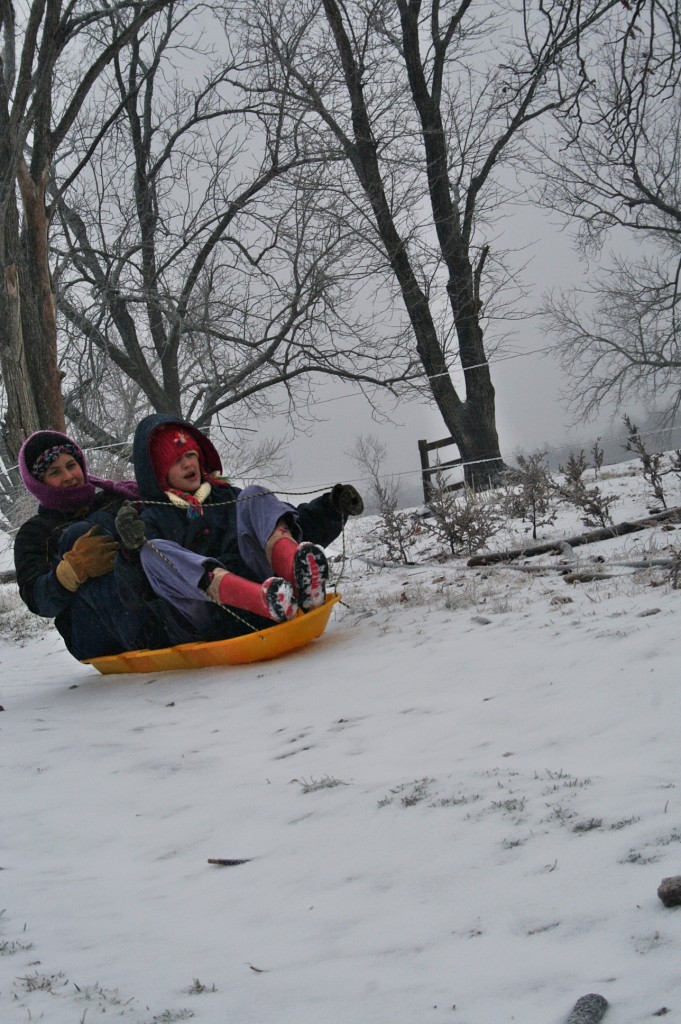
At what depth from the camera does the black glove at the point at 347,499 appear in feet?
16.5

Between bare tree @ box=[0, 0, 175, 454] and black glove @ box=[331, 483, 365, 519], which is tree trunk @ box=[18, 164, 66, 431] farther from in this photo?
black glove @ box=[331, 483, 365, 519]

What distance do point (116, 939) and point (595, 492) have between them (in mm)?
5439

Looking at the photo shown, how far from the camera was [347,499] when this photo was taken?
5043 millimetres

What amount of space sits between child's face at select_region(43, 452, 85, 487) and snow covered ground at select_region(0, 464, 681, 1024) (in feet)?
5.09

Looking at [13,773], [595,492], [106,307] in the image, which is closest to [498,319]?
[106,307]

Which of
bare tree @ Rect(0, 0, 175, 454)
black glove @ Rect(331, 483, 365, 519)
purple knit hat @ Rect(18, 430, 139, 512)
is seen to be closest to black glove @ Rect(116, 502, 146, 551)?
purple knit hat @ Rect(18, 430, 139, 512)

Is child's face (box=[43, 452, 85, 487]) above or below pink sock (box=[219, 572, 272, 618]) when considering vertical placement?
above

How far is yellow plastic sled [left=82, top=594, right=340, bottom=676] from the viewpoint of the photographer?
4.59 meters

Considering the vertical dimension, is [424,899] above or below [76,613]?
below

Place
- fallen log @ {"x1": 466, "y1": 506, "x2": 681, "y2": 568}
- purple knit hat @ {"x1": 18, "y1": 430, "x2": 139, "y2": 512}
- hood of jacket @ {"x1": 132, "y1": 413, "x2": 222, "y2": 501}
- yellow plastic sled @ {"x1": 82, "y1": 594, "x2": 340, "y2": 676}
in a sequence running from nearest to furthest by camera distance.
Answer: yellow plastic sled @ {"x1": 82, "y1": 594, "x2": 340, "y2": 676} → hood of jacket @ {"x1": 132, "y1": 413, "x2": 222, "y2": 501} → purple knit hat @ {"x1": 18, "y1": 430, "x2": 139, "y2": 512} → fallen log @ {"x1": 466, "y1": 506, "x2": 681, "y2": 568}

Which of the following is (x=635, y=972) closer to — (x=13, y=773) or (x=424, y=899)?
(x=424, y=899)

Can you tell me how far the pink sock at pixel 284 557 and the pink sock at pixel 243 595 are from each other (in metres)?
0.22

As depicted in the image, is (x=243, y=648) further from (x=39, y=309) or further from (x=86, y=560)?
(x=39, y=309)

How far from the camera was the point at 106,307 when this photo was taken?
12547mm
